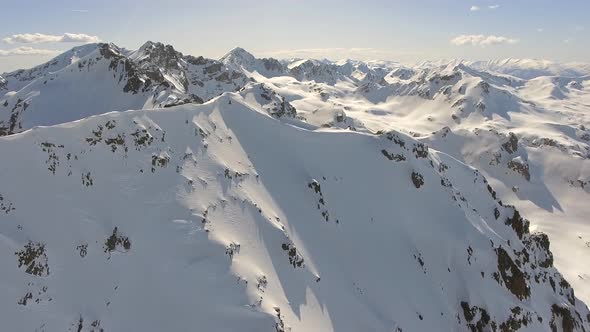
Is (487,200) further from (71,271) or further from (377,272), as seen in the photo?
(71,271)

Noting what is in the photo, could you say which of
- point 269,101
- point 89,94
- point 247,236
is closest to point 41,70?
point 89,94

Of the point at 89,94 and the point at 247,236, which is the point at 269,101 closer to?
the point at 247,236

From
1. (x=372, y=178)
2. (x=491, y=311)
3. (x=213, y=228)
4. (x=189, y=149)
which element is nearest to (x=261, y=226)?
(x=213, y=228)

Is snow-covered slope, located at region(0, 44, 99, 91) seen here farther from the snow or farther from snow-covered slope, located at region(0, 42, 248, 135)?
the snow

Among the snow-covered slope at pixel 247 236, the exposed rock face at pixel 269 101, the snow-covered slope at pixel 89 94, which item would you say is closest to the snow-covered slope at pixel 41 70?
the snow-covered slope at pixel 89 94

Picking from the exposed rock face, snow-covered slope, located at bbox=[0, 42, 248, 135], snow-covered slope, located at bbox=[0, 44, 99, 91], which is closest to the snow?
the exposed rock face

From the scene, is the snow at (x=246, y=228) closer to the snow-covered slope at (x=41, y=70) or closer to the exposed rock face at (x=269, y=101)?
the exposed rock face at (x=269, y=101)

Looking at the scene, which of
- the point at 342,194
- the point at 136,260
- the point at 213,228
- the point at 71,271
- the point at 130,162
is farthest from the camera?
the point at 342,194

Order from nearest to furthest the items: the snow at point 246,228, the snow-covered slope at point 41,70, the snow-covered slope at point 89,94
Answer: the snow at point 246,228 → the snow-covered slope at point 89,94 → the snow-covered slope at point 41,70
